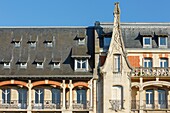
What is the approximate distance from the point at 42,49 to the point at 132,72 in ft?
37.6

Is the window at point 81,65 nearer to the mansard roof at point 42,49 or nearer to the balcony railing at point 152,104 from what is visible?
the mansard roof at point 42,49

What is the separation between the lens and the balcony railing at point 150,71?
186 feet

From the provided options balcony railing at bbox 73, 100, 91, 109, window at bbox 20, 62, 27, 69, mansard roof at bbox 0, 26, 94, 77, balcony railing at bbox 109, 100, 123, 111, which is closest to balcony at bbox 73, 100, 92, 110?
balcony railing at bbox 73, 100, 91, 109

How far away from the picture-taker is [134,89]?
57750 millimetres

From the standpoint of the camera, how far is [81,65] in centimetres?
5825

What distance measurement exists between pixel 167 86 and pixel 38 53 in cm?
1557

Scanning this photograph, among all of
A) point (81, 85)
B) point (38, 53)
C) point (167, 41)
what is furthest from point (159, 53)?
point (38, 53)

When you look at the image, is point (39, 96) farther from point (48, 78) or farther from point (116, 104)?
point (116, 104)

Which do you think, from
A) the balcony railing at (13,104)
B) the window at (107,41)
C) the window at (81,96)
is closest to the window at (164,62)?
the window at (107,41)

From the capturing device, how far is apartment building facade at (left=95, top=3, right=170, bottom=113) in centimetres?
5634

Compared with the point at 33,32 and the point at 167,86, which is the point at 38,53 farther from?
the point at 167,86

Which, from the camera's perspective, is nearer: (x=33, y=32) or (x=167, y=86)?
(x=167, y=86)

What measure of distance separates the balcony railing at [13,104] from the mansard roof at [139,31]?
12682 mm

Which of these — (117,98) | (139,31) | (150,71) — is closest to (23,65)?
(117,98)
